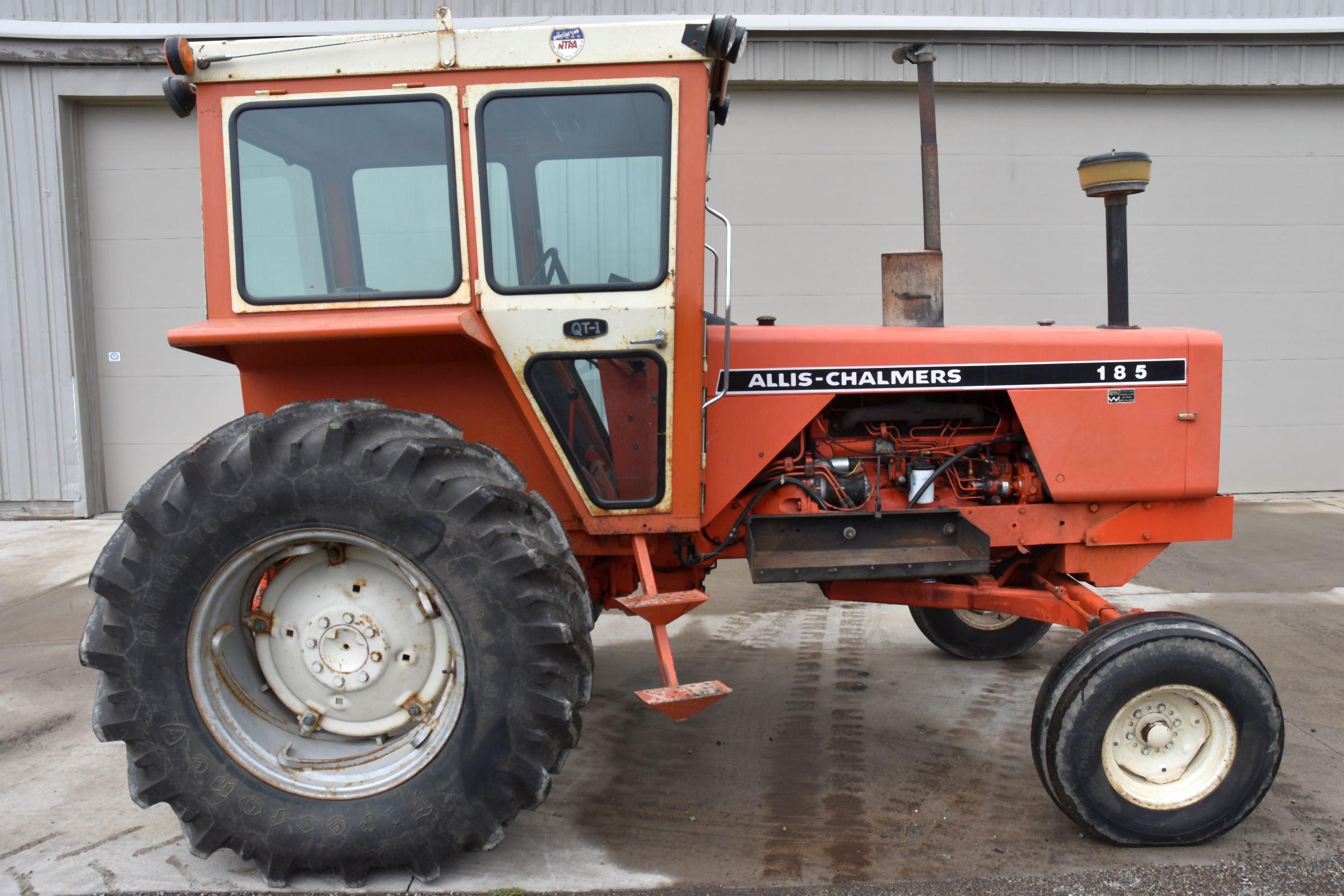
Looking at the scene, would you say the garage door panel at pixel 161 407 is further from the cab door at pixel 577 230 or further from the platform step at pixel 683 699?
the platform step at pixel 683 699

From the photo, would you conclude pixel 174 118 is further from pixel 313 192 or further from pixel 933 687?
pixel 933 687

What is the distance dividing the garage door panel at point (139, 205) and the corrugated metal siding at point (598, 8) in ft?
3.80

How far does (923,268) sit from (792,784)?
73.7 inches

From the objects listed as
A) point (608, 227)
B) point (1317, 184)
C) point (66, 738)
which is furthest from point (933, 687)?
point (1317, 184)

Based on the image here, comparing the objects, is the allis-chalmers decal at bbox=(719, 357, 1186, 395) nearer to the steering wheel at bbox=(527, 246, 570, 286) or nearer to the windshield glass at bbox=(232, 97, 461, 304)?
the steering wheel at bbox=(527, 246, 570, 286)

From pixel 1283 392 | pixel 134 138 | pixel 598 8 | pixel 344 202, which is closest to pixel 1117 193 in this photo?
pixel 344 202

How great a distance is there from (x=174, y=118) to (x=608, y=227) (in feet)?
21.3

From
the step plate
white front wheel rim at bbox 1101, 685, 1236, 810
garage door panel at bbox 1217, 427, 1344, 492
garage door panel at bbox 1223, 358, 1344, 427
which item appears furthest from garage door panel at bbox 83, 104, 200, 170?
garage door panel at bbox 1217, 427, 1344, 492

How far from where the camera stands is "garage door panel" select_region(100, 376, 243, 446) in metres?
7.97

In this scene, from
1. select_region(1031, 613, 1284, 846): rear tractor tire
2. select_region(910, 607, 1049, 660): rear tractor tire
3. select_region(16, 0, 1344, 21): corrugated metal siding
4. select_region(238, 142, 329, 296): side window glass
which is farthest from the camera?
select_region(16, 0, 1344, 21): corrugated metal siding

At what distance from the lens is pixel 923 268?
3521mm

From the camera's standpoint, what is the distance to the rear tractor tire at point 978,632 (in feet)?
15.2

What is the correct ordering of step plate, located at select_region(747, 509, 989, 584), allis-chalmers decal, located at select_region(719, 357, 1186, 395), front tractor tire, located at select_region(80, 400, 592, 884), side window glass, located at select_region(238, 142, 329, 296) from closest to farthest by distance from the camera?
1. front tractor tire, located at select_region(80, 400, 592, 884)
2. side window glass, located at select_region(238, 142, 329, 296)
3. step plate, located at select_region(747, 509, 989, 584)
4. allis-chalmers decal, located at select_region(719, 357, 1186, 395)

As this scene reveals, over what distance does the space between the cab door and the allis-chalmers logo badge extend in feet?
0.27
